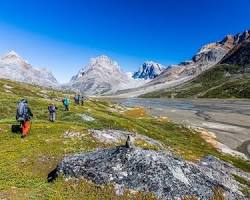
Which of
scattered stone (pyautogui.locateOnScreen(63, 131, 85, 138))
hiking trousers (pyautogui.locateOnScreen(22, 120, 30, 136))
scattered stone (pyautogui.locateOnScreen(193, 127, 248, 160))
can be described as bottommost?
scattered stone (pyautogui.locateOnScreen(193, 127, 248, 160))

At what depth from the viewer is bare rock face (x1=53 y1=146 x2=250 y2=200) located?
24.5m

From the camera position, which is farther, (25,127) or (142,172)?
(25,127)

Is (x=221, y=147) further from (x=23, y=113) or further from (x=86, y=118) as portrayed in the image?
(x=23, y=113)

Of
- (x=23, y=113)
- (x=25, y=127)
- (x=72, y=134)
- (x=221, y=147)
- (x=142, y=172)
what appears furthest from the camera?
(x=221, y=147)

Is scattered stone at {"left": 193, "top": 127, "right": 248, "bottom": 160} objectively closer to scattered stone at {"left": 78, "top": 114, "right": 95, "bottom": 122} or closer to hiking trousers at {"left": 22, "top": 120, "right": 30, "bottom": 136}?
scattered stone at {"left": 78, "top": 114, "right": 95, "bottom": 122}

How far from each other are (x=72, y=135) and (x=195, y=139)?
55.2 metres

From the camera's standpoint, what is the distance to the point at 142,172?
2533cm

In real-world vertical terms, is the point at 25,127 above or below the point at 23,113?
below

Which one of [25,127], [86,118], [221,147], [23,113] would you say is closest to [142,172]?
[23,113]

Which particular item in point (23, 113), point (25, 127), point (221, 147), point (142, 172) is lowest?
point (221, 147)

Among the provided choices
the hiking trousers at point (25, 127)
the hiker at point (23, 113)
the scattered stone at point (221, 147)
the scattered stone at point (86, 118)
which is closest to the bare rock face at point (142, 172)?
the hiker at point (23, 113)

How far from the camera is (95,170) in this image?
2566cm

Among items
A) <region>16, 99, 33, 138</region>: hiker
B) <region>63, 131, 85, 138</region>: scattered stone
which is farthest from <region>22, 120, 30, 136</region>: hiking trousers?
<region>63, 131, 85, 138</region>: scattered stone

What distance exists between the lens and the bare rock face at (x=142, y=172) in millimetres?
24453
